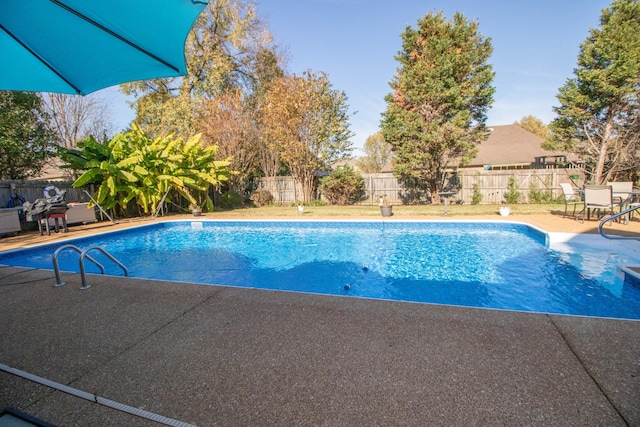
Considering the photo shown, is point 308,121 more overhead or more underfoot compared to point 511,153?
more overhead

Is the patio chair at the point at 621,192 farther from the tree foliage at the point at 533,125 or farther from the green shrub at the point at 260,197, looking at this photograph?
the tree foliage at the point at 533,125

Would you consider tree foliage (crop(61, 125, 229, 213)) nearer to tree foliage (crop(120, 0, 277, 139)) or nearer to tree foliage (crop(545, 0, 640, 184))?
tree foliage (crop(120, 0, 277, 139))

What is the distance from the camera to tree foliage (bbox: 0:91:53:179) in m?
12.0

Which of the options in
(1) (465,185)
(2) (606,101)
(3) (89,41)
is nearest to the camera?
(3) (89,41)

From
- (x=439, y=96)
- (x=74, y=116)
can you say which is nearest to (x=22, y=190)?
(x=74, y=116)

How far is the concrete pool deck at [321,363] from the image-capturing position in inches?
66.3

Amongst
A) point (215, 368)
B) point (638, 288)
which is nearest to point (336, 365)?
point (215, 368)

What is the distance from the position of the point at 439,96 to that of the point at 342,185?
20.7ft

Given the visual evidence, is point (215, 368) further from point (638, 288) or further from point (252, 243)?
point (252, 243)

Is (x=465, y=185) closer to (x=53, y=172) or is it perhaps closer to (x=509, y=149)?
(x=509, y=149)

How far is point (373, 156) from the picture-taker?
47.7 m

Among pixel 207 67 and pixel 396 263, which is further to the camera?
pixel 207 67

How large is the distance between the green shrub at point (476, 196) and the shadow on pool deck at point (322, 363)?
14.2m

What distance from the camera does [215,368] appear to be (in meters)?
2.14
